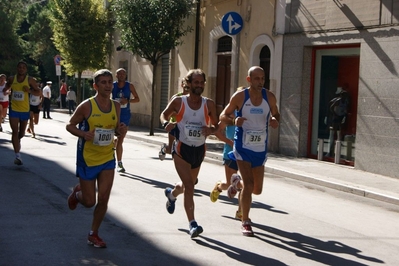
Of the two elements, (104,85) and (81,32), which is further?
(81,32)

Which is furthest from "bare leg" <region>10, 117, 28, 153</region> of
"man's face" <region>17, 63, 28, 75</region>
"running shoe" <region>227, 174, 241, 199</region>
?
"running shoe" <region>227, 174, 241, 199</region>

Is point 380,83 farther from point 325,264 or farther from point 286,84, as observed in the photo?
point 325,264

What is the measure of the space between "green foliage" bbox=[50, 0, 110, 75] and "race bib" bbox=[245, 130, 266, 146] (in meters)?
25.4

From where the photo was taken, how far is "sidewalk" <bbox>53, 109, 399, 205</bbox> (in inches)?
494

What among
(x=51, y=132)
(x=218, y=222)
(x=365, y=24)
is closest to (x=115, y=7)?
(x=51, y=132)

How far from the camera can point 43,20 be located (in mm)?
51625

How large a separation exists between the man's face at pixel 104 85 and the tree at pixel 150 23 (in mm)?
16216

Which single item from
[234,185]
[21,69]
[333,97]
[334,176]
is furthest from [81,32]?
[234,185]

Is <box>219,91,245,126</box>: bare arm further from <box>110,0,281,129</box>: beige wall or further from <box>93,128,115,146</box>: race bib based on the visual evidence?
<box>110,0,281,129</box>: beige wall

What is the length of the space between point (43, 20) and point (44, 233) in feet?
150

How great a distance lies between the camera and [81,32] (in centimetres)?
3278

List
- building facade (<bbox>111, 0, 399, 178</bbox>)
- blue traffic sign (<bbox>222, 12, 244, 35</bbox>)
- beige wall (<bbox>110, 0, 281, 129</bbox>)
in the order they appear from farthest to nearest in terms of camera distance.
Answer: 1. blue traffic sign (<bbox>222, 12, 244, 35</bbox>)
2. beige wall (<bbox>110, 0, 281, 129</bbox>)
3. building facade (<bbox>111, 0, 399, 178</bbox>)

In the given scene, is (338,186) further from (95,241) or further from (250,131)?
(95,241)

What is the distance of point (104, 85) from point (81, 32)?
86.6 ft
